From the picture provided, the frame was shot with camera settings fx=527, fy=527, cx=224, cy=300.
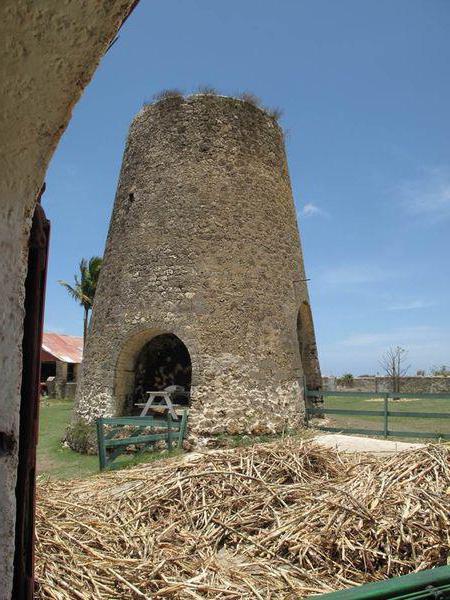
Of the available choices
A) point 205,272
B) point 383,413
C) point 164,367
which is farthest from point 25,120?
point 164,367

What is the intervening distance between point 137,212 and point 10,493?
1172cm

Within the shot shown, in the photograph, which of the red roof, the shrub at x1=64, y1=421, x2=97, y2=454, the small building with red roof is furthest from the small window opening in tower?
the red roof

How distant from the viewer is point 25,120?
5.36ft

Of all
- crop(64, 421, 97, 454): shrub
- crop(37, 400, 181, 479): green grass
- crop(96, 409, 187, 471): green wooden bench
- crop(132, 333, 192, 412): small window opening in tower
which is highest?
crop(132, 333, 192, 412): small window opening in tower

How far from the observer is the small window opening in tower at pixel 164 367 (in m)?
14.3

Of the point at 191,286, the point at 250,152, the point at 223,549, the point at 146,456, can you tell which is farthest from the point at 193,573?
the point at 250,152

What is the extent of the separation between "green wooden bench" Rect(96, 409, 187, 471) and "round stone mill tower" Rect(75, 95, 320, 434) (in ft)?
1.48

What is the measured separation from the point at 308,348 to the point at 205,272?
4869 mm

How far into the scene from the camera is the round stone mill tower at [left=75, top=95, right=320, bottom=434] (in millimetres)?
11695

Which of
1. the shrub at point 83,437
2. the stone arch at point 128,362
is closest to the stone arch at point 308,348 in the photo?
the stone arch at point 128,362

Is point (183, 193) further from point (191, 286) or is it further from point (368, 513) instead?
point (368, 513)

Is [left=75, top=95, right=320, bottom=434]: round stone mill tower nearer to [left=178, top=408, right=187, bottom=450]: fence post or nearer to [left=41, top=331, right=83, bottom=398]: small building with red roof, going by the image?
[left=178, top=408, right=187, bottom=450]: fence post

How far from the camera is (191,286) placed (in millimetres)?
11984

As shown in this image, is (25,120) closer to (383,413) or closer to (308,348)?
(383,413)
